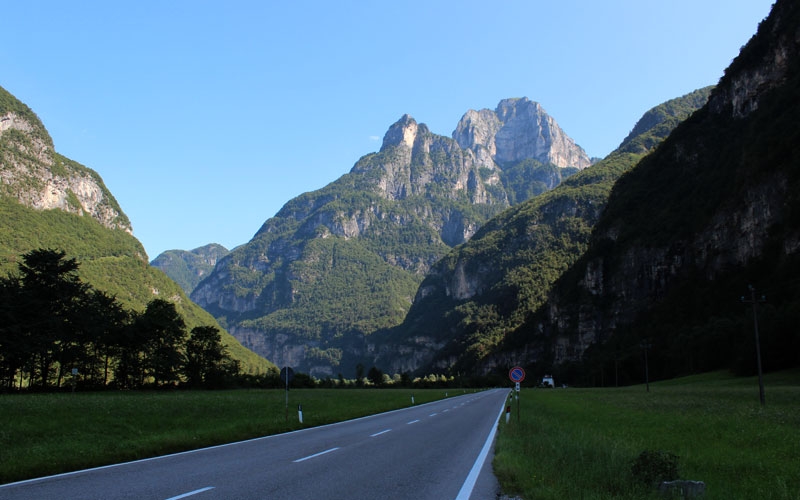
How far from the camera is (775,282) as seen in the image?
276 ft

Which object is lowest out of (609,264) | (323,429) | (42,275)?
(323,429)

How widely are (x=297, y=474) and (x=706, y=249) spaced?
12757 centimetres

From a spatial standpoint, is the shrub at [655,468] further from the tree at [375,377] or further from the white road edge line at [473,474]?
the tree at [375,377]

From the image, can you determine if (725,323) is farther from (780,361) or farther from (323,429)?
(323,429)

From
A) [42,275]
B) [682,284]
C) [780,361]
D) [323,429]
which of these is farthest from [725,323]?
[42,275]

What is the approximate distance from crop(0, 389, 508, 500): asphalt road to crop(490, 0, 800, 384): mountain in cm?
5970

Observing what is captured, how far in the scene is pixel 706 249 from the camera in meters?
117

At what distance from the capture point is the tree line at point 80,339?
52500mm

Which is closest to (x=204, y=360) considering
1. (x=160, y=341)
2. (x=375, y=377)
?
(x=160, y=341)

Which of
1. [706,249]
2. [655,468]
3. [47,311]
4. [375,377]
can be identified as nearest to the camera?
[655,468]

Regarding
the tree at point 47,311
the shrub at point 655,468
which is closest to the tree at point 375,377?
the tree at point 47,311

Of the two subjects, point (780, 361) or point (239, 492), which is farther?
point (780, 361)

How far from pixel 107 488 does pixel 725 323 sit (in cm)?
9707

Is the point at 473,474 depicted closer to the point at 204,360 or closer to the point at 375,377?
the point at 204,360
